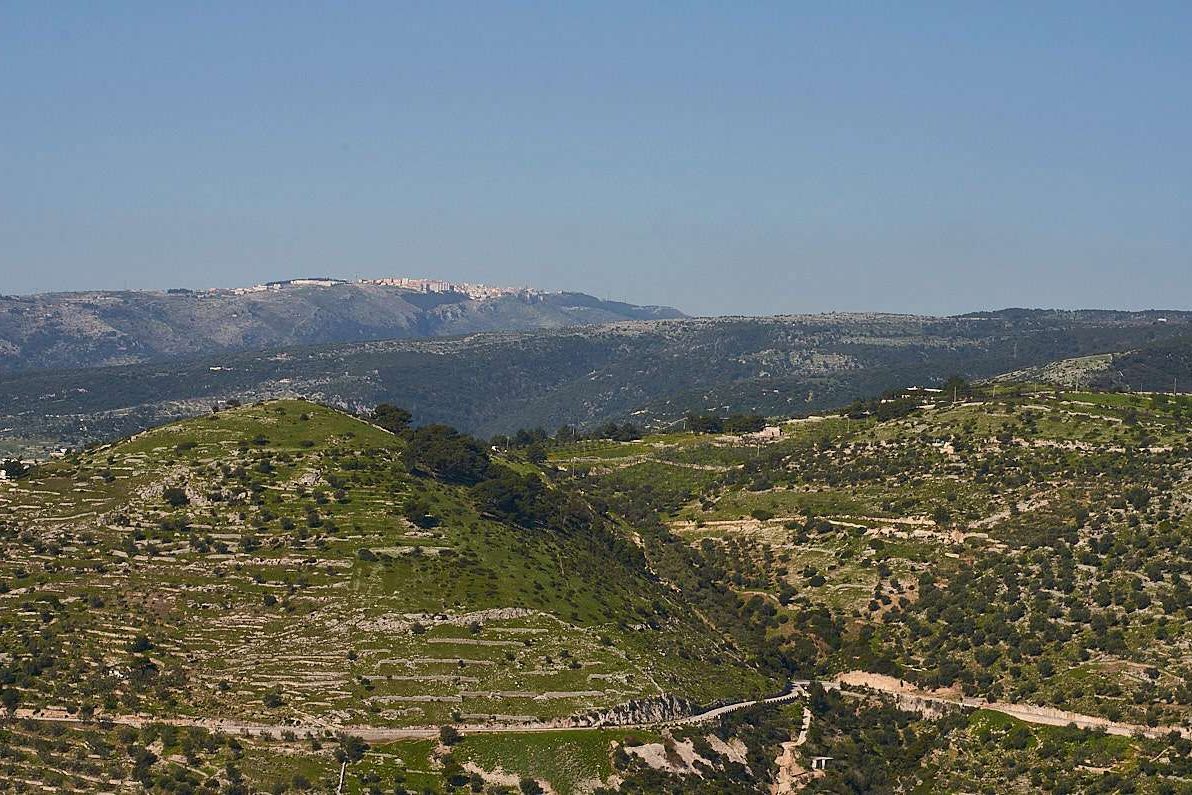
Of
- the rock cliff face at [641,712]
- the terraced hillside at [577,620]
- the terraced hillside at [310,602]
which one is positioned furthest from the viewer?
the rock cliff face at [641,712]

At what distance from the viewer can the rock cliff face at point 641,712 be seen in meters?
107

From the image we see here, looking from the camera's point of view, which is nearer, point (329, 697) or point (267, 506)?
point (329, 697)

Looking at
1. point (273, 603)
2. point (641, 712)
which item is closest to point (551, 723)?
point (641, 712)

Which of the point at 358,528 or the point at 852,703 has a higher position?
the point at 358,528

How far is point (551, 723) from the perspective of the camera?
105562mm

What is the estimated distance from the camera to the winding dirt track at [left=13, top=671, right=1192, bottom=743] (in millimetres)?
99000

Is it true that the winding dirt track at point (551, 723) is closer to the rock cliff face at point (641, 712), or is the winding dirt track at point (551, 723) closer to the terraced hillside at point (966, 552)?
the terraced hillside at point (966, 552)

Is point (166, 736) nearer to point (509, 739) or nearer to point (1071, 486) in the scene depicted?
point (509, 739)

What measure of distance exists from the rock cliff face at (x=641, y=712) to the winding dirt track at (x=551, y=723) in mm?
421

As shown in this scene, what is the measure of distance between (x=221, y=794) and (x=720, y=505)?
8825 centimetres

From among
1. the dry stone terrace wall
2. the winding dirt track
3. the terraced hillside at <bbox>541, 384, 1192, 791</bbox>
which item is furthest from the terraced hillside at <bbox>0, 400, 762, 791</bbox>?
the terraced hillside at <bbox>541, 384, 1192, 791</bbox>

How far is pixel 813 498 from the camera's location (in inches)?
6476

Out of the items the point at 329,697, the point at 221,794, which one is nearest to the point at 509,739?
the point at 329,697

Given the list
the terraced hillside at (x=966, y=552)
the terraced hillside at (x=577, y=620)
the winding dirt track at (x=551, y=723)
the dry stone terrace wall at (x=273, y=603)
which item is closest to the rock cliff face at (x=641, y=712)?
the terraced hillside at (x=577, y=620)
